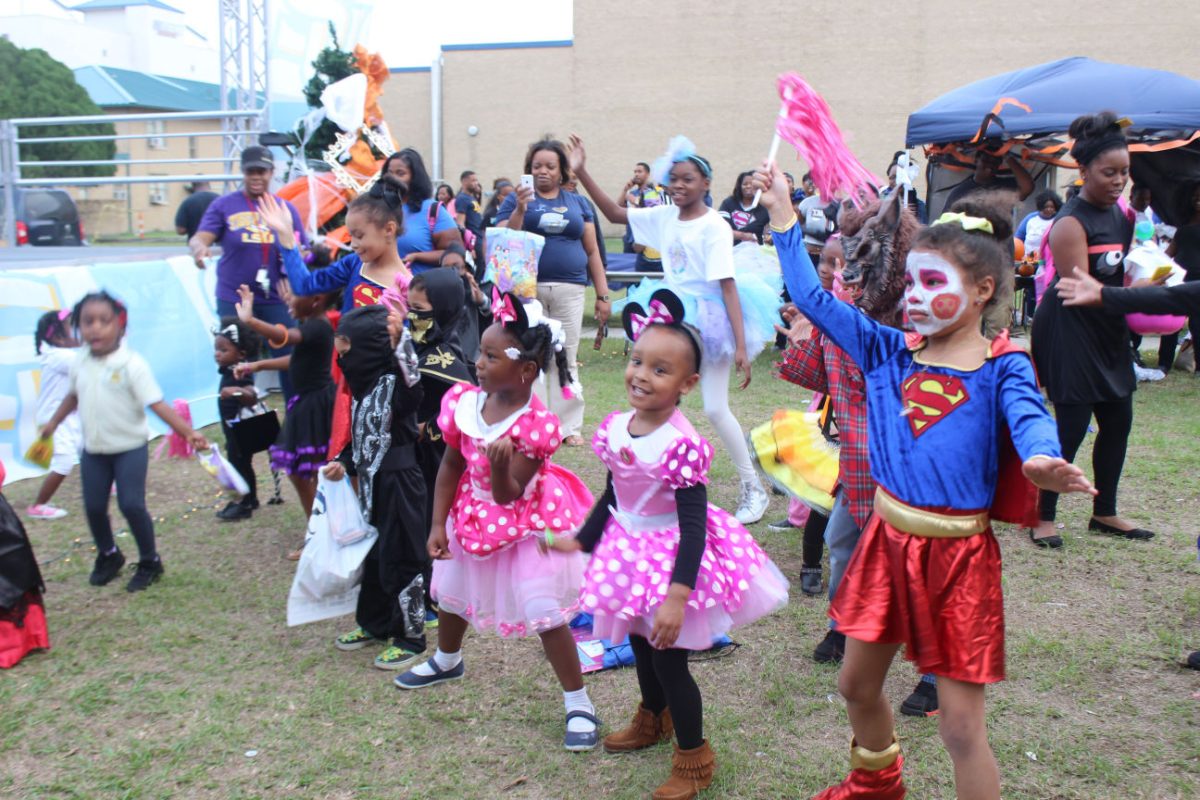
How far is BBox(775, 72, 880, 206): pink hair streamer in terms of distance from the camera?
9.77ft

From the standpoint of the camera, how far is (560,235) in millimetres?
6910

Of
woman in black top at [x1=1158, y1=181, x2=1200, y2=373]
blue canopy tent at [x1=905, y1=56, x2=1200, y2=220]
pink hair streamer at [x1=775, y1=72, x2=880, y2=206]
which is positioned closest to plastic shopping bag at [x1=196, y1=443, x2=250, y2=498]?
pink hair streamer at [x1=775, y1=72, x2=880, y2=206]

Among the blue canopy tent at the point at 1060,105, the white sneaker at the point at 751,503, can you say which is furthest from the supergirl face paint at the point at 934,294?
the blue canopy tent at the point at 1060,105

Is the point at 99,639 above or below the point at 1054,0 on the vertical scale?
below

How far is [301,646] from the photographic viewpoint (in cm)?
417

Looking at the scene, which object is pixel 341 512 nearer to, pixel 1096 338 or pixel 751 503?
pixel 751 503

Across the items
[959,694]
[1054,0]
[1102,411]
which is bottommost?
[959,694]

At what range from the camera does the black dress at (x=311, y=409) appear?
16.4 ft

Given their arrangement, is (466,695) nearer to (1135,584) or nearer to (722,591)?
(722,591)

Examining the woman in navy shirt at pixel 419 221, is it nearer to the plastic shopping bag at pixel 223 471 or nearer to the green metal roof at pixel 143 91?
the plastic shopping bag at pixel 223 471

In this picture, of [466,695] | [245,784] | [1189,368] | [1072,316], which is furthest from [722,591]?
[1189,368]

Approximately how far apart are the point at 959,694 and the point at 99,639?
355cm

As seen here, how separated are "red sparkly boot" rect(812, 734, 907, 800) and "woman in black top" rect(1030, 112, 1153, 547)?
2.84 meters

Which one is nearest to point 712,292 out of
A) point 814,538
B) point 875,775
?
point 814,538
